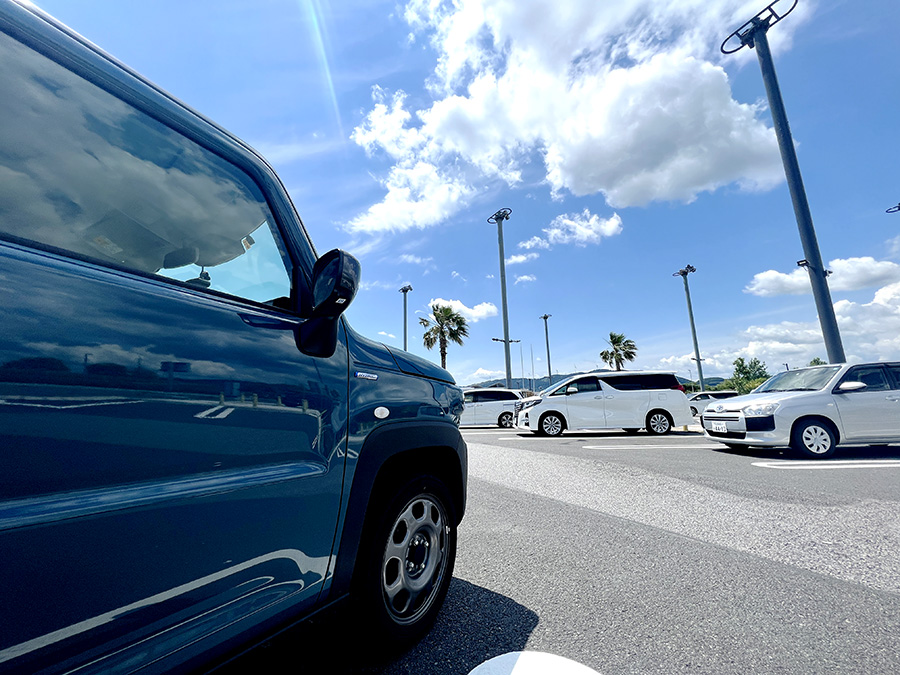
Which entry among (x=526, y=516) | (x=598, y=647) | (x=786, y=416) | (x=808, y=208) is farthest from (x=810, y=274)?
(x=598, y=647)

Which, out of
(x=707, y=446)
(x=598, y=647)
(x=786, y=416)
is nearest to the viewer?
(x=598, y=647)

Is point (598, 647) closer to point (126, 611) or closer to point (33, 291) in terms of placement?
point (126, 611)

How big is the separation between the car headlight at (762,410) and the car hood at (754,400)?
0.31 ft

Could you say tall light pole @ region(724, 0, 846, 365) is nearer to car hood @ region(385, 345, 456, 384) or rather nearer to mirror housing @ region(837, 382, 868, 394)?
mirror housing @ region(837, 382, 868, 394)

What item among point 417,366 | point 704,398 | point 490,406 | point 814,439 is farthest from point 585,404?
point 704,398

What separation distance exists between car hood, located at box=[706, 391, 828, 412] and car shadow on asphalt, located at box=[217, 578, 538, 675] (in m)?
7.30

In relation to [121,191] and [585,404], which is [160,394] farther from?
[585,404]

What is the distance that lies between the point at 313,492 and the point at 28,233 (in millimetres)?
1022

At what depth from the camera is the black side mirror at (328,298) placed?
4.92 ft

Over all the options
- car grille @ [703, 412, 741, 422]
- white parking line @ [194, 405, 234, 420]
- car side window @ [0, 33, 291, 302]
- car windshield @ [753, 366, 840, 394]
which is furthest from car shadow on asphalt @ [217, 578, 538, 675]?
car windshield @ [753, 366, 840, 394]

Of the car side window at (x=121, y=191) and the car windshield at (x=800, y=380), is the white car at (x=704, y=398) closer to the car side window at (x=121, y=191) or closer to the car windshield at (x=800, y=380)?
the car windshield at (x=800, y=380)

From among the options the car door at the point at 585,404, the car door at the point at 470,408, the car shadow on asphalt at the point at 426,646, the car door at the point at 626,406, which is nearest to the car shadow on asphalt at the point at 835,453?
the car door at the point at 626,406

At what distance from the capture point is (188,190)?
1461mm

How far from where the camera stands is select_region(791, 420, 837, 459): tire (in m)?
7.27
